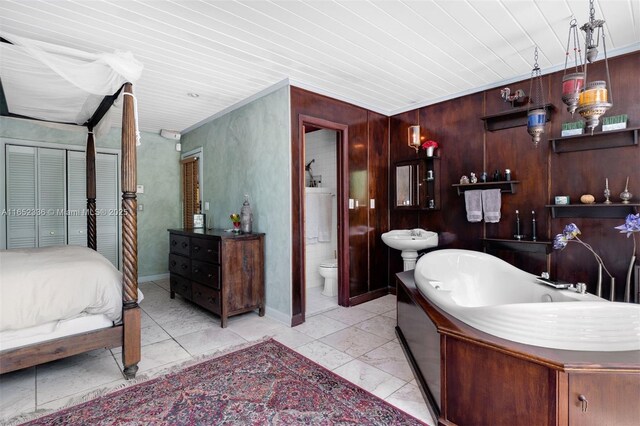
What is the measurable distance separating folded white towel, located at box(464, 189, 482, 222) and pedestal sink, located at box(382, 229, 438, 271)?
45cm

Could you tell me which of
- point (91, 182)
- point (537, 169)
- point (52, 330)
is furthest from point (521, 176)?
point (91, 182)

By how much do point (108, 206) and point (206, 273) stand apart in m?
2.46

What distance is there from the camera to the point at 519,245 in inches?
126

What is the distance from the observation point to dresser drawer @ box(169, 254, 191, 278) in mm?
3812

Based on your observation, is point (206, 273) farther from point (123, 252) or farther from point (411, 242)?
point (411, 242)

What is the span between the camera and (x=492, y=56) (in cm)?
281

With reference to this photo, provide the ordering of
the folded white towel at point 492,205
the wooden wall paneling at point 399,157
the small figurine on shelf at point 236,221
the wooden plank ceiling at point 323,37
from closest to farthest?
the wooden plank ceiling at point 323,37 → the folded white towel at point 492,205 → the small figurine on shelf at point 236,221 → the wooden wall paneling at point 399,157

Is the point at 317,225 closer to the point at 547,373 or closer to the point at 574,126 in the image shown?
the point at 574,126

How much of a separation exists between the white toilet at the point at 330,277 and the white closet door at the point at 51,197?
3.60 meters

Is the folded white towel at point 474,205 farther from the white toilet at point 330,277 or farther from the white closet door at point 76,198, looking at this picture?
the white closet door at point 76,198

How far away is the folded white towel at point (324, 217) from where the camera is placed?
4738mm

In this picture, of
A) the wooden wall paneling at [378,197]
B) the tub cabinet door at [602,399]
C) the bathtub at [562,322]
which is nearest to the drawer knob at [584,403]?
the tub cabinet door at [602,399]

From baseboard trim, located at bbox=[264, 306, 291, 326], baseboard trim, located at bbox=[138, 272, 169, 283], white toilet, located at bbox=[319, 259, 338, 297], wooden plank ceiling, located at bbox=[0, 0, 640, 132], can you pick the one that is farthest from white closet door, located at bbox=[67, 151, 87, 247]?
white toilet, located at bbox=[319, 259, 338, 297]

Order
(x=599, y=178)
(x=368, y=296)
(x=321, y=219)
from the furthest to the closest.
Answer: (x=321, y=219) < (x=368, y=296) < (x=599, y=178)
